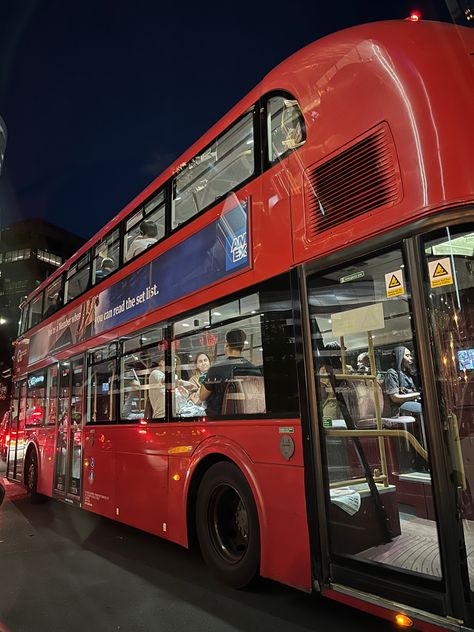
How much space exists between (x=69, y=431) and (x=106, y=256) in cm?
295

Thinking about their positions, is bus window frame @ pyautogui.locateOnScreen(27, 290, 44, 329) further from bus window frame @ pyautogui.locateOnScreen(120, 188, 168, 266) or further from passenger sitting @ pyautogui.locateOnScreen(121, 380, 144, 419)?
passenger sitting @ pyautogui.locateOnScreen(121, 380, 144, 419)

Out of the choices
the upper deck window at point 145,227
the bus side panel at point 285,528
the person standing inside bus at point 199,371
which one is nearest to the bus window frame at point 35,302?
the upper deck window at point 145,227

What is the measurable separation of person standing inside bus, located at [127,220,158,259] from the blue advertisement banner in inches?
11.7

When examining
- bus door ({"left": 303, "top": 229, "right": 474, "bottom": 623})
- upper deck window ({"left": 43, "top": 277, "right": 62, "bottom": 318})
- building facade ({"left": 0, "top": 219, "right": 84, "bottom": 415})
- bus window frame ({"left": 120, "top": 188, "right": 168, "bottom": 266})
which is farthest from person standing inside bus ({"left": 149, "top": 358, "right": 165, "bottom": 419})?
building facade ({"left": 0, "top": 219, "right": 84, "bottom": 415})

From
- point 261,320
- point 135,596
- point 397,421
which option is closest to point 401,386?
point 397,421

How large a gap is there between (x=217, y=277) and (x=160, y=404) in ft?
5.65

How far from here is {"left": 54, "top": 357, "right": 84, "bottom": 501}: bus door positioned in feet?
24.0

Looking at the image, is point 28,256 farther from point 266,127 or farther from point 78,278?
point 266,127

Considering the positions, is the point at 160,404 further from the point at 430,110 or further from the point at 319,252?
the point at 430,110

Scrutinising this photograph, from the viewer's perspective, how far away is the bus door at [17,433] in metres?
10.1

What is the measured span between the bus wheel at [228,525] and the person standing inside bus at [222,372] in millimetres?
553

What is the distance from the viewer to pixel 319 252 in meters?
3.33

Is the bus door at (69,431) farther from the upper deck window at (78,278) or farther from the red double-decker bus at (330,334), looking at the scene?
the red double-decker bus at (330,334)

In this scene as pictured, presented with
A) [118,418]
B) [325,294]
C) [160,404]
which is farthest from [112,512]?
[325,294]
